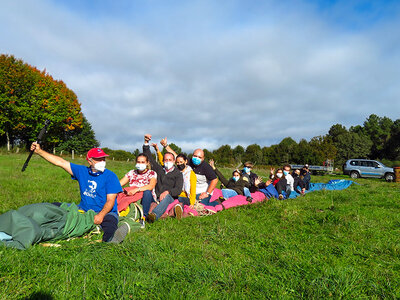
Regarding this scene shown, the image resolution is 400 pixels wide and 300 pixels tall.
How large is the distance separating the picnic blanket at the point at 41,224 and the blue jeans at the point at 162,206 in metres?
1.73

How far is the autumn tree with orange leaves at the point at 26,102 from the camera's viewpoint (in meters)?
32.5

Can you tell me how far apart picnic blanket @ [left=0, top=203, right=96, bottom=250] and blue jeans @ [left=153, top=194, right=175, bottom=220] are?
1.73 meters

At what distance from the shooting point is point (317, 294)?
2559 mm

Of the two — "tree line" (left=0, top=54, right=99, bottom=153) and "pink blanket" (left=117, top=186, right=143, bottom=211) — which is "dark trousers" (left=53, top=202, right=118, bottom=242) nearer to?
"pink blanket" (left=117, top=186, right=143, bottom=211)

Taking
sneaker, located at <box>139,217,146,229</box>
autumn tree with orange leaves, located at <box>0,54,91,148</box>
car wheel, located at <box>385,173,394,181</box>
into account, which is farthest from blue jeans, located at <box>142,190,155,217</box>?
autumn tree with orange leaves, located at <box>0,54,91,148</box>

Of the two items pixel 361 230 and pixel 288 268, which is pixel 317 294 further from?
pixel 361 230

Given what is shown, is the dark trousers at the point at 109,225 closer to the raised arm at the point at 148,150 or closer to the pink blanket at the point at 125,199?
the pink blanket at the point at 125,199

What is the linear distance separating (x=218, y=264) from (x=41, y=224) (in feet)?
8.40

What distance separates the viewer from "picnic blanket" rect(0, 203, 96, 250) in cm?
331

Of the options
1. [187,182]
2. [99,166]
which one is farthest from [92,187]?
[187,182]

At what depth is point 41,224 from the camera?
360cm

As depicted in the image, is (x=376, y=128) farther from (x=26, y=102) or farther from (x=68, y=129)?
(x=26, y=102)

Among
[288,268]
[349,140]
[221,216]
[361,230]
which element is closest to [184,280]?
[288,268]

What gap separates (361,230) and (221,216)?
2935 millimetres
